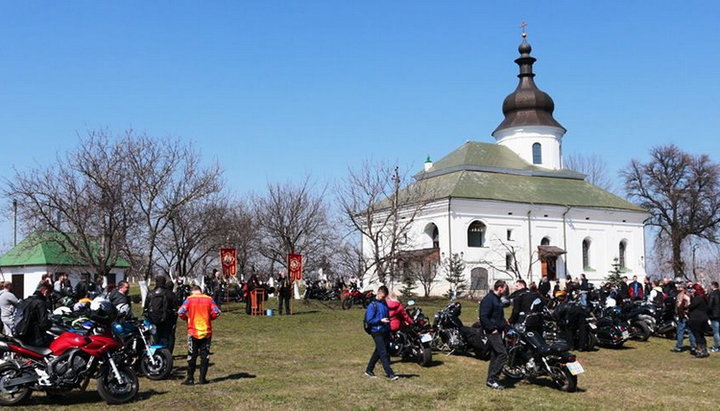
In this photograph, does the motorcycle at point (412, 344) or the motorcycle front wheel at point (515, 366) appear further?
the motorcycle at point (412, 344)

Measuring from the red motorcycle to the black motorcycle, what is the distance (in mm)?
6145

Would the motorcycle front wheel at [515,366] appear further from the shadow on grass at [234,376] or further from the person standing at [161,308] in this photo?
the person standing at [161,308]

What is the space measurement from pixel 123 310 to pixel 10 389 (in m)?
2.90

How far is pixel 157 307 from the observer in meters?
13.2

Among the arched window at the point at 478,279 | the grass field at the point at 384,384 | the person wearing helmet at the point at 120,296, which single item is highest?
the arched window at the point at 478,279

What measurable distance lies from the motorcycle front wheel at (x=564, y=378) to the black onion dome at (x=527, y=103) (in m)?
50.4

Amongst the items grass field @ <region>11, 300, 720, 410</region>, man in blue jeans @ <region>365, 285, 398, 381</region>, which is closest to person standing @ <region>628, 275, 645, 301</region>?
grass field @ <region>11, 300, 720, 410</region>

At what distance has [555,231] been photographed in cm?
5403

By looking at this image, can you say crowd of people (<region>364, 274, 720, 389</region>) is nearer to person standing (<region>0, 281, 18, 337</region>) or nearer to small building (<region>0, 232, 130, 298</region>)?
person standing (<region>0, 281, 18, 337</region>)

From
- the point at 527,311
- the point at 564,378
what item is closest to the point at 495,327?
the point at 564,378

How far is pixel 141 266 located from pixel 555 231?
3060cm

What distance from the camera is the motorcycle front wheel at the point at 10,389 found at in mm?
9953

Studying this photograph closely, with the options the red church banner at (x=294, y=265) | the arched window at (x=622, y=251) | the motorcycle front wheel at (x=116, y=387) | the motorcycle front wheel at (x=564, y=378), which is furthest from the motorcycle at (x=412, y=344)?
the arched window at (x=622, y=251)

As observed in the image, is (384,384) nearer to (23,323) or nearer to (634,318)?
(23,323)
